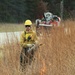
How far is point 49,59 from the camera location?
7.69m

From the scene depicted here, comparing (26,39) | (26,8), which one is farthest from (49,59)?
(26,8)

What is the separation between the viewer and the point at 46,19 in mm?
20938

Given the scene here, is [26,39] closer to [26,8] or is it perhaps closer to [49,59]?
[49,59]

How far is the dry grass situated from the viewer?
7124 mm

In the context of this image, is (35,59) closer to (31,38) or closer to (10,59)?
(10,59)

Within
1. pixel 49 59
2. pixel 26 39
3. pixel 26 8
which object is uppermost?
pixel 26 8

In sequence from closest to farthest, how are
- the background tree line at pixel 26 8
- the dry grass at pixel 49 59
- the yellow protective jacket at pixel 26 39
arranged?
1. the dry grass at pixel 49 59
2. the yellow protective jacket at pixel 26 39
3. the background tree line at pixel 26 8

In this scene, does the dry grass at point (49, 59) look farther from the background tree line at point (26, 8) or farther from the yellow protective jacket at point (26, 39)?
the background tree line at point (26, 8)

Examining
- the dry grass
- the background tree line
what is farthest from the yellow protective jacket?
the background tree line

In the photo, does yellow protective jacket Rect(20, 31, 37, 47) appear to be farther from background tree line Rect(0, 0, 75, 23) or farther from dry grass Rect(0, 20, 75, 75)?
background tree line Rect(0, 0, 75, 23)

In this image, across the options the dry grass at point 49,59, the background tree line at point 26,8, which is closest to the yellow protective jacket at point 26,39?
the dry grass at point 49,59

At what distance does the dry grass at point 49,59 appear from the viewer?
7.12 m

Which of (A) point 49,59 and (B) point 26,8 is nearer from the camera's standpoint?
(A) point 49,59

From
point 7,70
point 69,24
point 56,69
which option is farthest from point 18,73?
point 69,24
